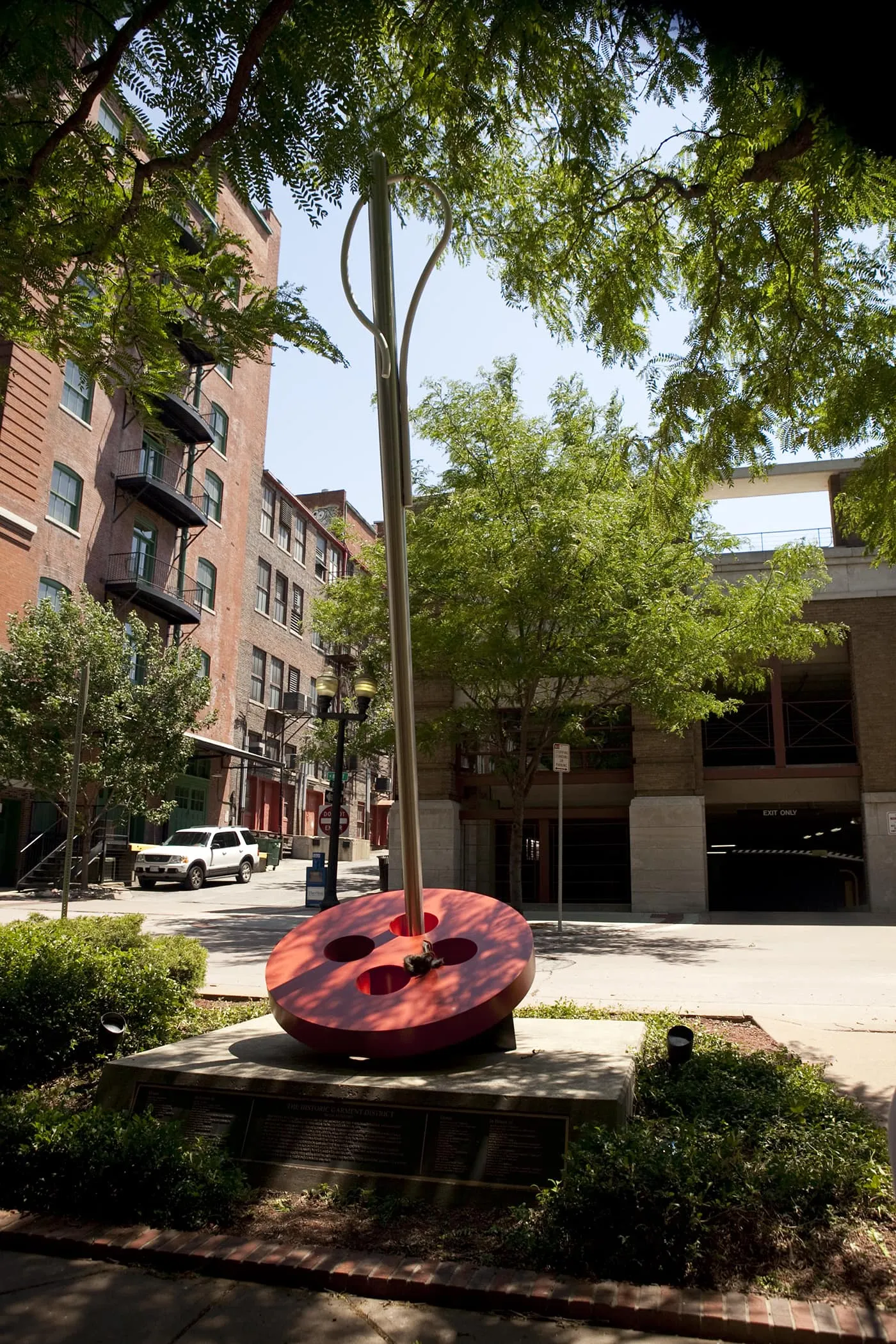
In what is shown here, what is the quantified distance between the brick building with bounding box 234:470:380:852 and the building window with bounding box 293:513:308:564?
66 millimetres

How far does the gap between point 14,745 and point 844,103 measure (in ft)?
83.9

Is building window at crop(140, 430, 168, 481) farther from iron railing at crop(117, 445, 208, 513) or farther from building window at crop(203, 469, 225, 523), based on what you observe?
building window at crop(203, 469, 225, 523)

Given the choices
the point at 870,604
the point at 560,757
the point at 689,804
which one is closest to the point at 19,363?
the point at 560,757

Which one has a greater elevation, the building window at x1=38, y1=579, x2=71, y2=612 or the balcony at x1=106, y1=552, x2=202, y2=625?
the balcony at x1=106, y1=552, x2=202, y2=625

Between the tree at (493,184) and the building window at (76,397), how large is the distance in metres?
25.0

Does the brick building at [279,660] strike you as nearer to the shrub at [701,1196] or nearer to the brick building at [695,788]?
the brick building at [695,788]

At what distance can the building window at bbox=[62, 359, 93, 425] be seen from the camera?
100 ft

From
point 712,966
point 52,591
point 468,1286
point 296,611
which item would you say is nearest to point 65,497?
point 52,591

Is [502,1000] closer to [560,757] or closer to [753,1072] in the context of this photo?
[753,1072]

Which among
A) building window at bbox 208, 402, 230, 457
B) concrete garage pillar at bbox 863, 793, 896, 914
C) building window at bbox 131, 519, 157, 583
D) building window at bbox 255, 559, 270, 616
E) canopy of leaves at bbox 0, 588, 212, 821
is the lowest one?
concrete garage pillar at bbox 863, 793, 896, 914

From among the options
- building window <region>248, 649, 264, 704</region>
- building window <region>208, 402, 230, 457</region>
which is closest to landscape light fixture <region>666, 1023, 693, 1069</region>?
building window <region>208, 402, 230, 457</region>

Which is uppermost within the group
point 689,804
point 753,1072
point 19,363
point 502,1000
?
point 19,363

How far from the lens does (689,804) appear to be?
925 inches

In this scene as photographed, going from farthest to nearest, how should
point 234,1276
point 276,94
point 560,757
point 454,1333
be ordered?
point 560,757 < point 276,94 < point 234,1276 < point 454,1333
